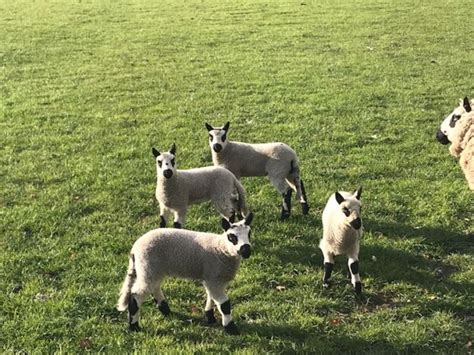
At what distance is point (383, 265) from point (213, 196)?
2.84 m

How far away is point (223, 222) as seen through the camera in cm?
648

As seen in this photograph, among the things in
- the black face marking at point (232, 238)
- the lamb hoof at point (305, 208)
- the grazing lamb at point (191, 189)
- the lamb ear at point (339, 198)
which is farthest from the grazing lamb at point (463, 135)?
the black face marking at point (232, 238)

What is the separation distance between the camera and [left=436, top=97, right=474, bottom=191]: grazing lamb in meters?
8.70

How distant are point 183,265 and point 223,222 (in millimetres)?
736

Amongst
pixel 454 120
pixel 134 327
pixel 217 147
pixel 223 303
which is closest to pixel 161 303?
pixel 134 327

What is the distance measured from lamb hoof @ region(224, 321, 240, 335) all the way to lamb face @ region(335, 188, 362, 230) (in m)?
1.98

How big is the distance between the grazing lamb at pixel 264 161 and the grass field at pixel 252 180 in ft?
1.57

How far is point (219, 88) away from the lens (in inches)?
706

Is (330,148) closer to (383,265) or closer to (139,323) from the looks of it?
(383,265)

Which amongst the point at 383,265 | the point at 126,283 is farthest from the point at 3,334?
the point at 383,265

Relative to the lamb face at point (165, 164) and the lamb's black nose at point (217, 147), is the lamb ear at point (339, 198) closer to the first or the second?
the lamb face at point (165, 164)

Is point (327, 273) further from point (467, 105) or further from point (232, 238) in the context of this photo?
point (467, 105)

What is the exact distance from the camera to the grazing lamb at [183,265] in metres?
6.52

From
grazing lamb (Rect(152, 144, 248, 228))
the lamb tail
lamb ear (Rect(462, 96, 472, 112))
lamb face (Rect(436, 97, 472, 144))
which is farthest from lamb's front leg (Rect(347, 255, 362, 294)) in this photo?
lamb ear (Rect(462, 96, 472, 112))
